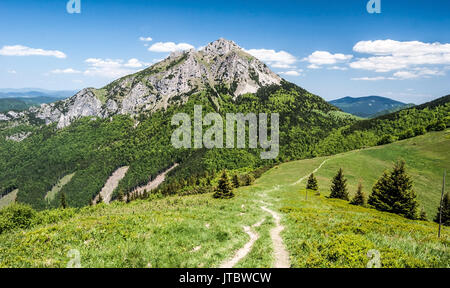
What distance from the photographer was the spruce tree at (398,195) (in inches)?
1639

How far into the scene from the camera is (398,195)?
43094 mm

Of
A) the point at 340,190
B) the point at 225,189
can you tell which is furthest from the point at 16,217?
the point at 340,190

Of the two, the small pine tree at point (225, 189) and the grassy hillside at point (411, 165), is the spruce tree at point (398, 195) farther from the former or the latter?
the small pine tree at point (225, 189)

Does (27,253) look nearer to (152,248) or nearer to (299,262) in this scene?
(152,248)

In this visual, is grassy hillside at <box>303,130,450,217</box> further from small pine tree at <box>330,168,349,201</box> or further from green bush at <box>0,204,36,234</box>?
green bush at <box>0,204,36,234</box>

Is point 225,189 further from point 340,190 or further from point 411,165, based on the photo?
point 411,165

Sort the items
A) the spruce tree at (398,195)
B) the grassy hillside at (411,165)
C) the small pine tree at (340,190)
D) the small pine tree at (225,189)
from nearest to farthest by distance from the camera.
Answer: the spruce tree at (398,195) → the small pine tree at (225,189) → the small pine tree at (340,190) → the grassy hillside at (411,165)

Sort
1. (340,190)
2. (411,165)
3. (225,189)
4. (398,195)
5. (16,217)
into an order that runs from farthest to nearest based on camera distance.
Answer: (411,165) < (340,190) < (225,189) < (398,195) < (16,217)

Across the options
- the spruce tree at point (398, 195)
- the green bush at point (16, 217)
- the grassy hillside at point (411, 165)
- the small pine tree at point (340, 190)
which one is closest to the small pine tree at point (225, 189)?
the small pine tree at point (340, 190)

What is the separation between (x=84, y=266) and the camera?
10.8 m

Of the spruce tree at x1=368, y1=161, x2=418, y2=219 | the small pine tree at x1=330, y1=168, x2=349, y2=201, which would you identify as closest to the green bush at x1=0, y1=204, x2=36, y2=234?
the spruce tree at x1=368, y1=161, x2=418, y2=219

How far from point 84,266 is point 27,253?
438 cm

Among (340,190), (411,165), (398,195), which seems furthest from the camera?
(411,165)
